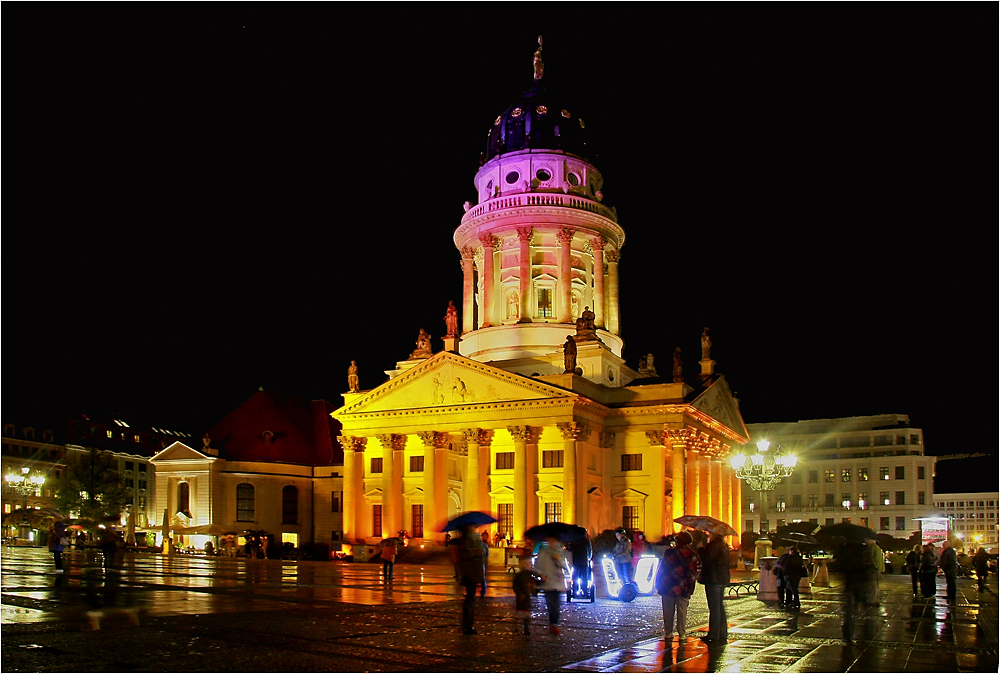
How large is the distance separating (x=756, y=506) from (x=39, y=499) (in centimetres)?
7376

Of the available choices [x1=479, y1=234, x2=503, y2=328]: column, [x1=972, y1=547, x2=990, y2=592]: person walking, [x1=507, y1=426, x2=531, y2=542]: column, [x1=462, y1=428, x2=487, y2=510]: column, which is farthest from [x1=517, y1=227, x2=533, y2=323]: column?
[x1=972, y1=547, x2=990, y2=592]: person walking

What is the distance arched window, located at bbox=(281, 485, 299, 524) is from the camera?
253 ft

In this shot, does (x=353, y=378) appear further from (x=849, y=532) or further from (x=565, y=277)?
(x=849, y=532)

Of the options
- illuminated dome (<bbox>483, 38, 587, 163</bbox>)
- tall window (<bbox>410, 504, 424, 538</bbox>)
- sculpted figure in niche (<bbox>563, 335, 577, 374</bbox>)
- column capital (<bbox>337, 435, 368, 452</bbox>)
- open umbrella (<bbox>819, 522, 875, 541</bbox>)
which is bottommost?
tall window (<bbox>410, 504, 424, 538</bbox>)

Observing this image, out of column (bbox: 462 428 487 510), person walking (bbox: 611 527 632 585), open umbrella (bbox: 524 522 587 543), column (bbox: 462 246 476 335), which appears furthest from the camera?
column (bbox: 462 246 476 335)

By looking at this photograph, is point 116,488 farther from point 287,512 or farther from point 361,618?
point 361,618

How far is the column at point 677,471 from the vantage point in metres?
63.6

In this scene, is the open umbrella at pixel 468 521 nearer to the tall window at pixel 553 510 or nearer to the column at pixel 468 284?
the tall window at pixel 553 510

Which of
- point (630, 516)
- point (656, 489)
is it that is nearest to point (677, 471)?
point (656, 489)

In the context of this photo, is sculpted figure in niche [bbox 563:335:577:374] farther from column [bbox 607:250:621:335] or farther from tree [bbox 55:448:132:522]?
tree [bbox 55:448:132:522]

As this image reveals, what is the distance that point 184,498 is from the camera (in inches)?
2980

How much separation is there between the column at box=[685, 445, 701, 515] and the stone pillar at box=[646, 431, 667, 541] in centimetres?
233

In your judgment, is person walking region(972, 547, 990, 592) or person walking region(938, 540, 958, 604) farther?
person walking region(972, 547, 990, 592)

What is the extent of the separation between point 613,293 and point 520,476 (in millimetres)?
18640
